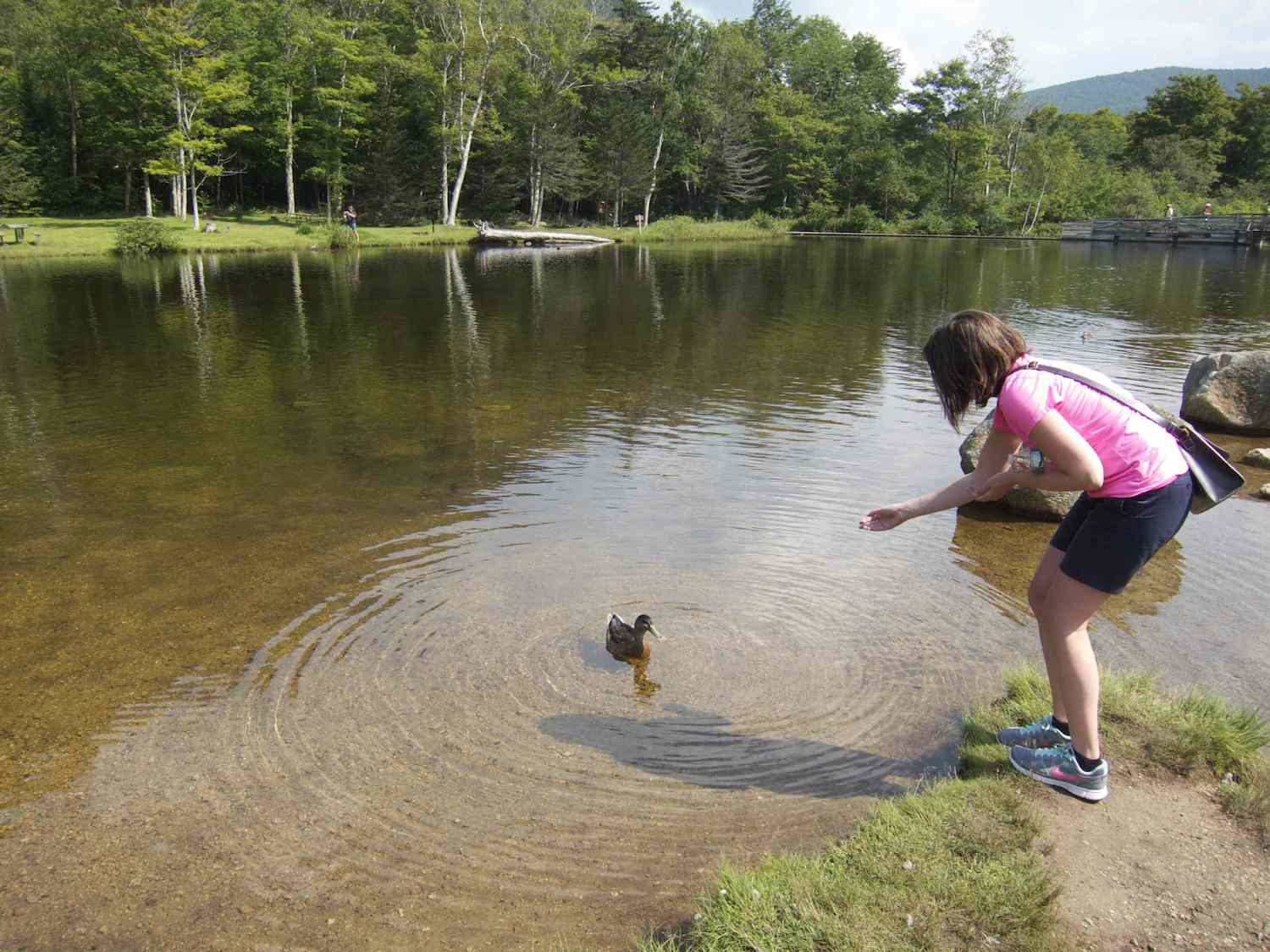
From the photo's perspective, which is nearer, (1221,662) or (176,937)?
(176,937)

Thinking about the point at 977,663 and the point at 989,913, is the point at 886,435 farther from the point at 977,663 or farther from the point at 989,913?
the point at 989,913

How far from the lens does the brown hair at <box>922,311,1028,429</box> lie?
3.69 meters

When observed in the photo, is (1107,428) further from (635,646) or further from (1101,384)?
(635,646)

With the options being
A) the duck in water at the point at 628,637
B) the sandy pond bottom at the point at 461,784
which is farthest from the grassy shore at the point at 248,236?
the duck in water at the point at 628,637

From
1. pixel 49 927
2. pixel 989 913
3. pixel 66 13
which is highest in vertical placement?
pixel 66 13

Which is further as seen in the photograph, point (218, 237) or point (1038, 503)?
point (218, 237)

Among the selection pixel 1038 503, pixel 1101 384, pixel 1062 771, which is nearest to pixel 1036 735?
pixel 1062 771

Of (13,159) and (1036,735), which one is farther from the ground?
(13,159)

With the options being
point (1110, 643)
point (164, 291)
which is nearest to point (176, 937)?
point (1110, 643)

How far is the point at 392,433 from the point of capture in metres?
12.2

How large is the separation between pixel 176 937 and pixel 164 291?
2907 cm

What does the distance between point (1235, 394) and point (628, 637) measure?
1139 cm

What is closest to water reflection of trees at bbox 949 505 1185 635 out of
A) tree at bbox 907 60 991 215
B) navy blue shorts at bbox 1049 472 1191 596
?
navy blue shorts at bbox 1049 472 1191 596

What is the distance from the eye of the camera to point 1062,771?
13.3ft
